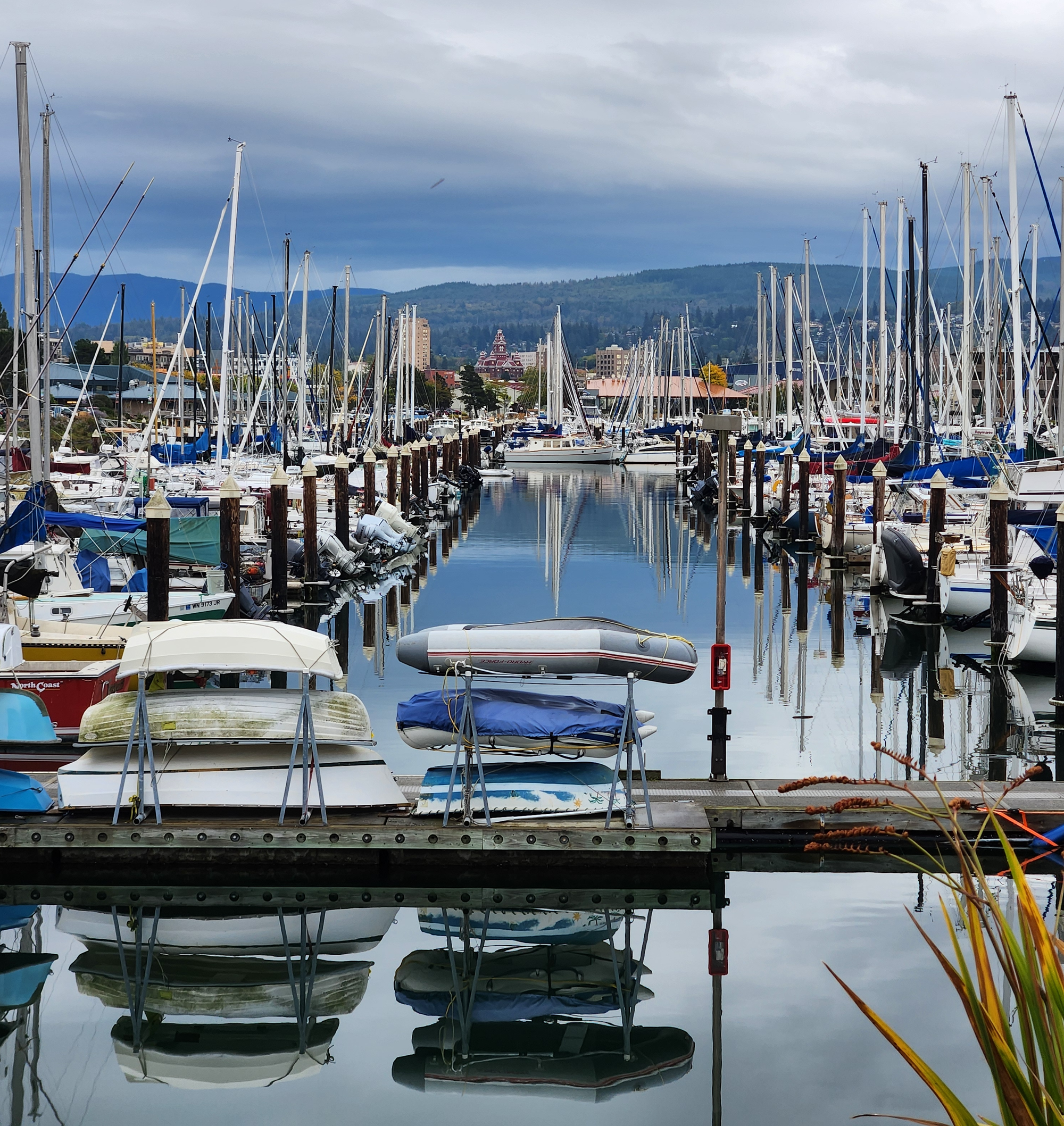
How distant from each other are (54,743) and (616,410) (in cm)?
12107

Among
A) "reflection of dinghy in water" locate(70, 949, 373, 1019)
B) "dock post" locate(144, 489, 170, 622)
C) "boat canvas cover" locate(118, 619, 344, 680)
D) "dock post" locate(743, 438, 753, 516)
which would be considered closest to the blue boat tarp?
"boat canvas cover" locate(118, 619, 344, 680)

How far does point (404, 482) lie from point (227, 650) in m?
44.2

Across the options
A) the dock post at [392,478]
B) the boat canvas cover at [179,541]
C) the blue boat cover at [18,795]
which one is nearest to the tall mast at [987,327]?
the dock post at [392,478]

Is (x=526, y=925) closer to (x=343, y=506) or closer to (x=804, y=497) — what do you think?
(x=343, y=506)

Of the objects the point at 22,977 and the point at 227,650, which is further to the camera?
the point at 227,650

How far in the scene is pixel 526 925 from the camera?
1464 cm

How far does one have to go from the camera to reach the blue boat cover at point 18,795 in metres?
15.2

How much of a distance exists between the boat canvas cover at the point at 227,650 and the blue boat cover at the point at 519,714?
3.70ft

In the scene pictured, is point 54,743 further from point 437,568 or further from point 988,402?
point 988,402

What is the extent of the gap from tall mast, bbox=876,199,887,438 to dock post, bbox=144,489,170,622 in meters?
33.9

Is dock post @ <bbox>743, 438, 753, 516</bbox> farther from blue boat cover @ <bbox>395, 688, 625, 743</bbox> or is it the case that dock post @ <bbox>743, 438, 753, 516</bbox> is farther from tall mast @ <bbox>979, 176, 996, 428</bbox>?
blue boat cover @ <bbox>395, 688, 625, 743</bbox>

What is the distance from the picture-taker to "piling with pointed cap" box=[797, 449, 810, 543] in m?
47.8

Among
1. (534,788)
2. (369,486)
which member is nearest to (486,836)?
(534,788)

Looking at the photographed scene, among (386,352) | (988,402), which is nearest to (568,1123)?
(988,402)
